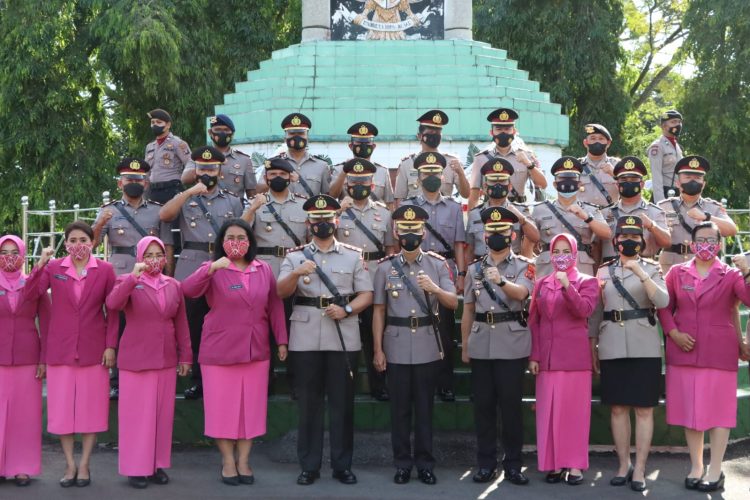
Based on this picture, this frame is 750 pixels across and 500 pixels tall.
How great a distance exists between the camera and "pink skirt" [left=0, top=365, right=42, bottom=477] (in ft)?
24.4

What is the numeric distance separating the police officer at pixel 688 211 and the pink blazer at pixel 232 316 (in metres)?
3.66

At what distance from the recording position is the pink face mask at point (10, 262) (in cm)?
745

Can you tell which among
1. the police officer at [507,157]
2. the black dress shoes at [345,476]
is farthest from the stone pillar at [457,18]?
the black dress shoes at [345,476]

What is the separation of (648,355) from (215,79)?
13.2 meters

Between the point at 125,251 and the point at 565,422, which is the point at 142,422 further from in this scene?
the point at 565,422

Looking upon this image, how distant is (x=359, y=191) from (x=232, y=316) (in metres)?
1.58

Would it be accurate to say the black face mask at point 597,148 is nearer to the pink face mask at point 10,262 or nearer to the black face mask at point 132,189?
the black face mask at point 132,189

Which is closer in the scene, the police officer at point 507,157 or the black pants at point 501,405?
the black pants at point 501,405

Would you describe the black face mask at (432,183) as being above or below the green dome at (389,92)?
below

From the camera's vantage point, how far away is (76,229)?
7.48m

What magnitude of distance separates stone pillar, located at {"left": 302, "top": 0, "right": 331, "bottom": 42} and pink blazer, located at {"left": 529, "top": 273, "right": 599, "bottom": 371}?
301 inches

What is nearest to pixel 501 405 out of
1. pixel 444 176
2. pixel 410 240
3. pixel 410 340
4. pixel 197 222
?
pixel 410 340

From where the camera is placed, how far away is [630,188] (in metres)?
8.34

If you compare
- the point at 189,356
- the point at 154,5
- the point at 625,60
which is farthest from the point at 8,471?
the point at 625,60
